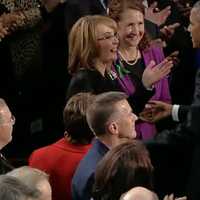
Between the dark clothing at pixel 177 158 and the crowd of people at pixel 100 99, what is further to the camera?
the dark clothing at pixel 177 158

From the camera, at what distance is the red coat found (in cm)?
345

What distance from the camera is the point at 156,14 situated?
494 centimetres

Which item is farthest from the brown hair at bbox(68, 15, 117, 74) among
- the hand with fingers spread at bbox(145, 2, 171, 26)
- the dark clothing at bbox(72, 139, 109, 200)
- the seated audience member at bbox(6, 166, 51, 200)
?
the seated audience member at bbox(6, 166, 51, 200)

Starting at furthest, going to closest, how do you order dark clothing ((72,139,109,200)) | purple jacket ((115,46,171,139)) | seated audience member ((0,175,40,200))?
purple jacket ((115,46,171,139)) → dark clothing ((72,139,109,200)) → seated audience member ((0,175,40,200))

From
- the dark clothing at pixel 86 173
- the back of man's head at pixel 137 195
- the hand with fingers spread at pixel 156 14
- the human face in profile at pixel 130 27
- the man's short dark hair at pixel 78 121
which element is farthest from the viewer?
the hand with fingers spread at pixel 156 14

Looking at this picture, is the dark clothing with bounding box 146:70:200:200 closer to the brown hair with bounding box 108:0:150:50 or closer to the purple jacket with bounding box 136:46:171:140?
the purple jacket with bounding box 136:46:171:140

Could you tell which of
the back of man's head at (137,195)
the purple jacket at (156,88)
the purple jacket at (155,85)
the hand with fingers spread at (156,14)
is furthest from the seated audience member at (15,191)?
the hand with fingers spread at (156,14)

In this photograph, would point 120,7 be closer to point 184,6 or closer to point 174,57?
point 174,57

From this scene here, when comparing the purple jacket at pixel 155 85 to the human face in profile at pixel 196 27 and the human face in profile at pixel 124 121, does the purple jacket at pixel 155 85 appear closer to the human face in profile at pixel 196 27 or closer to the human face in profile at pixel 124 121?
the human face in profile at pixel 196 27

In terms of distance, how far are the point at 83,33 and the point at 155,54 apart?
596mm

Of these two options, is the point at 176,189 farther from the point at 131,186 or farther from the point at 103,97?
the point at 131,186

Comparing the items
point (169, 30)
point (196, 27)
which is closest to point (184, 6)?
point (169, 30)

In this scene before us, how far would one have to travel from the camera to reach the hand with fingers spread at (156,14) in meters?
4.91

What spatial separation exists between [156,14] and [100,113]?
5.80 ft
